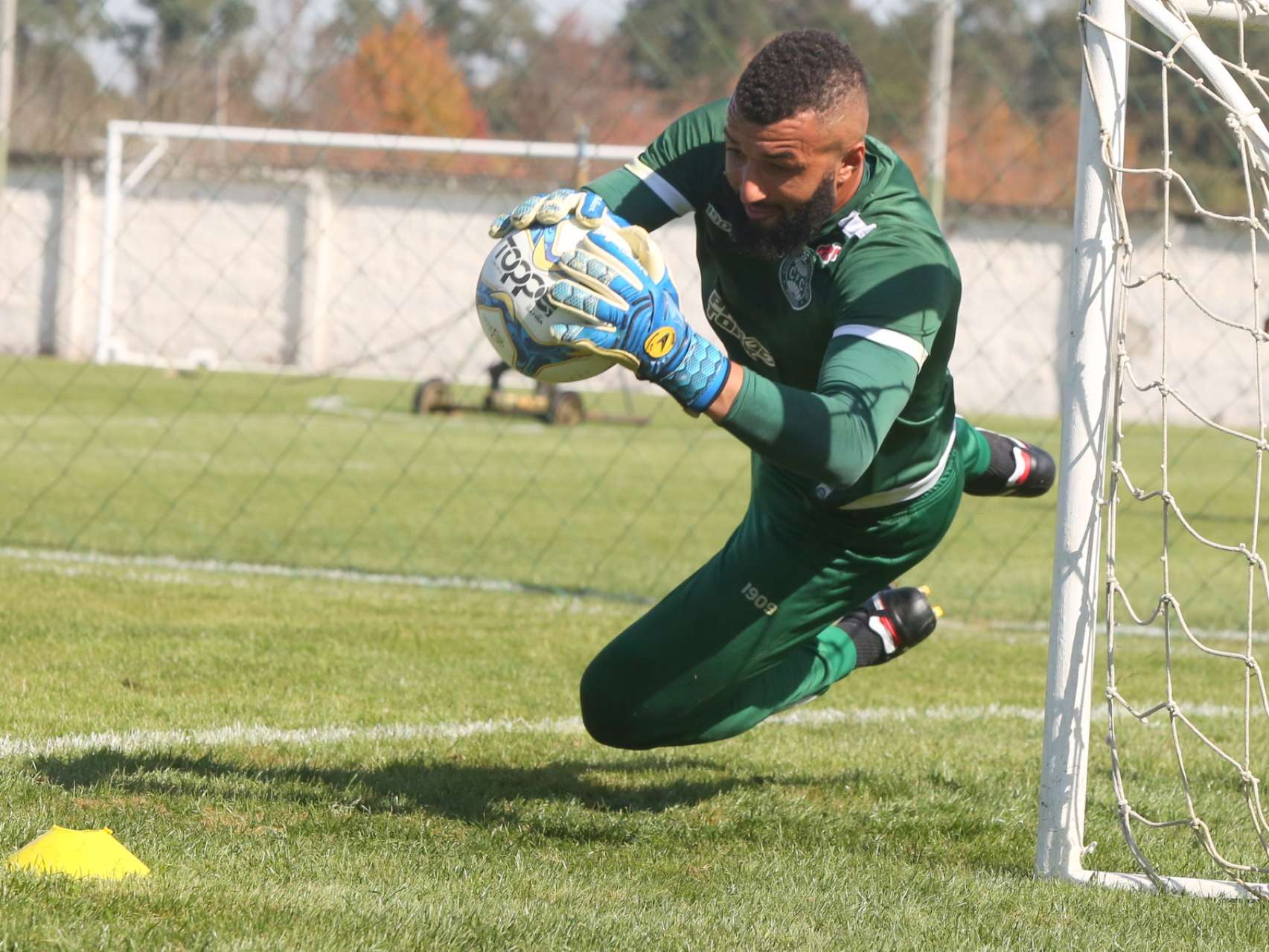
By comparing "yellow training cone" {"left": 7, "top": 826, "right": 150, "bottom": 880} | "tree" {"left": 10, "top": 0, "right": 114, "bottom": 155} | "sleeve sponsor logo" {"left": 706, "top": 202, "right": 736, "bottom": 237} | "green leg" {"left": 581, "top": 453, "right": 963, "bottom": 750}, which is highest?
"tree" {"left": 10, "top": 0, "right": 114, "bottom": 155}

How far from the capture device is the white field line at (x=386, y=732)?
441cm

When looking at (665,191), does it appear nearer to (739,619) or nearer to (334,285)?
(739,619)

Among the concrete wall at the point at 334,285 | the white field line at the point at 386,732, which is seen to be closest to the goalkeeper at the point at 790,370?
the white field line at the point at 386,732

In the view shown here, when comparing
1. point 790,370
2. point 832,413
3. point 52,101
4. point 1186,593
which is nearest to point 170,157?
point 52,101

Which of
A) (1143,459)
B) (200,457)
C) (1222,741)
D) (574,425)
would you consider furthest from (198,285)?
(1222,741)

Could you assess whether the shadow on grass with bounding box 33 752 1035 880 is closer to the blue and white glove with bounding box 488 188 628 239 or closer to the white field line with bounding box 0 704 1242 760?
the white field line with bounding box 0 704 1242 760

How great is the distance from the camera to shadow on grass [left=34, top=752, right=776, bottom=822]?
4020mm

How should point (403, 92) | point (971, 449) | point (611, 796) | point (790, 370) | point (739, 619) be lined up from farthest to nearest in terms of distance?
point (403, 92)
point (971, 449)
point (611, 796)
point (739, 619)
point (790, 370)

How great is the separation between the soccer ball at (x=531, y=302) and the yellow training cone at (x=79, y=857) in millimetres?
1256

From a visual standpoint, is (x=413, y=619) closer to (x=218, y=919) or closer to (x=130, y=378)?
(x=218, y=919)

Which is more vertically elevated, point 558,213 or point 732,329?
point 558,213

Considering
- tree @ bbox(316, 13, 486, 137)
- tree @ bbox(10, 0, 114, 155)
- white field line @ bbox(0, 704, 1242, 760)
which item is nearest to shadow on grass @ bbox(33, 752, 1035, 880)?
white field line @ bbox(0, 704, 1242, 760)

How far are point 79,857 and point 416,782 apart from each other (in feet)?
4.19

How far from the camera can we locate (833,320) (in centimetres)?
371
